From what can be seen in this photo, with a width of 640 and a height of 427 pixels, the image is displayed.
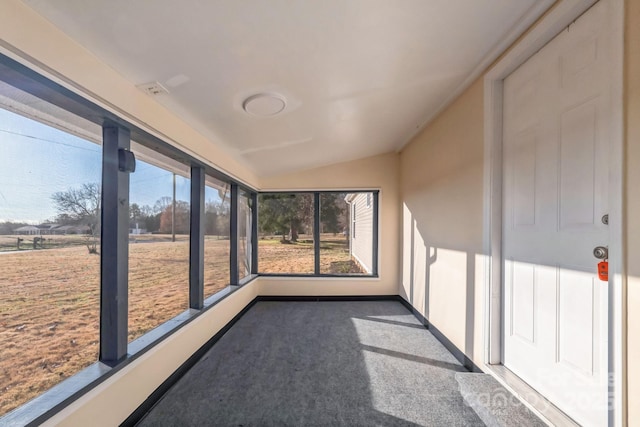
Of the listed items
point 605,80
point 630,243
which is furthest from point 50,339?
point 605,80

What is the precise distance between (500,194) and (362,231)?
2893 mm

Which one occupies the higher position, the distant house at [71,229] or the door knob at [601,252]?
the distant house at [71,229]

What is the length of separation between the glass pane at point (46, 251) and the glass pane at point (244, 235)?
91.8 inches

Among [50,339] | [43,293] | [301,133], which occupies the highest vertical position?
[301,133]

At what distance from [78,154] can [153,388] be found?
1.63 metres

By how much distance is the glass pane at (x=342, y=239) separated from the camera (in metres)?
4.61

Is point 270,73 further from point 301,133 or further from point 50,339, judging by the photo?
point 50,339

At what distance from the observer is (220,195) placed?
3.36m

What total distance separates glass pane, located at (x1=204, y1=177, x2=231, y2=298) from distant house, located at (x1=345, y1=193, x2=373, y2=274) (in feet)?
7.07

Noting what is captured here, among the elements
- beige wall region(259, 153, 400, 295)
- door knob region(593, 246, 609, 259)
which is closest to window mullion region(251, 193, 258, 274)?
beige wall region(259, 153, 400, 295)

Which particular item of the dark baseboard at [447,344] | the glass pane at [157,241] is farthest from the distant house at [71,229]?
the dark baseboard at [447,344]

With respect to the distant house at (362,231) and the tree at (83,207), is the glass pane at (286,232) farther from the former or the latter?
the tree at (83,207)

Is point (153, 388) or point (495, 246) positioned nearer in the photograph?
point (153, 388)

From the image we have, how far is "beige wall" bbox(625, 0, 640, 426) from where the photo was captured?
1.10m
